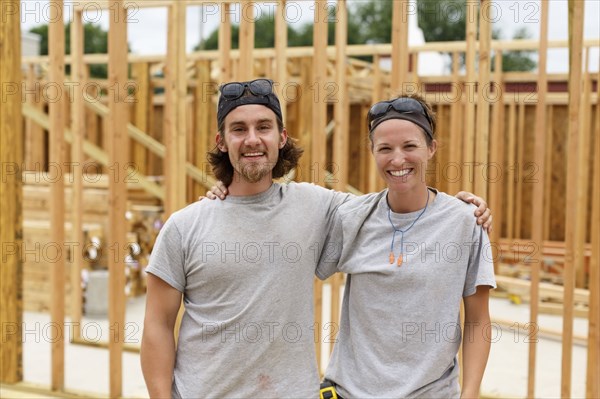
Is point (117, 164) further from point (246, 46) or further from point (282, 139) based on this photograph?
point (282, 139)

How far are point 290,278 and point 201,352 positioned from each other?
379 mm

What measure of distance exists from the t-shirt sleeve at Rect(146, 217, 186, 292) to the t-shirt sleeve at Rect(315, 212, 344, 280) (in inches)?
19.5

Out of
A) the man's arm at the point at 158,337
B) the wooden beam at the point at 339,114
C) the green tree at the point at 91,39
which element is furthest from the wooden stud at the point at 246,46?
the green tree at the point at 91,39

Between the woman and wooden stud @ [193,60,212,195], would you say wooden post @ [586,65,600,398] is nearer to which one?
the woman

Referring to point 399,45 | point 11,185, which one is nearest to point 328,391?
point 399,45

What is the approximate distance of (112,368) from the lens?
156 inches

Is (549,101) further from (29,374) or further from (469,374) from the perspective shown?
(469,374)

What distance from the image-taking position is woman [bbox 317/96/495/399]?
80.4 inches

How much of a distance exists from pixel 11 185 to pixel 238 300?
256 centimetres

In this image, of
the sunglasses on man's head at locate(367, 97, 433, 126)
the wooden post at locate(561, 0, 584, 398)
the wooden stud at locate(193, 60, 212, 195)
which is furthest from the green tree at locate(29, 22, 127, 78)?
the sunglasses on man's head at locate(367, 97, 433, 126)

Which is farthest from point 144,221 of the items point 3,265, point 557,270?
point 557,270

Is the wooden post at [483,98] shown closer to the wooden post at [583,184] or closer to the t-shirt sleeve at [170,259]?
the t-shirt sleeve at [170,259]

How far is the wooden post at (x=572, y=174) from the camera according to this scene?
3.42 metres

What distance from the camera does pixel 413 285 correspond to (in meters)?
2.05
